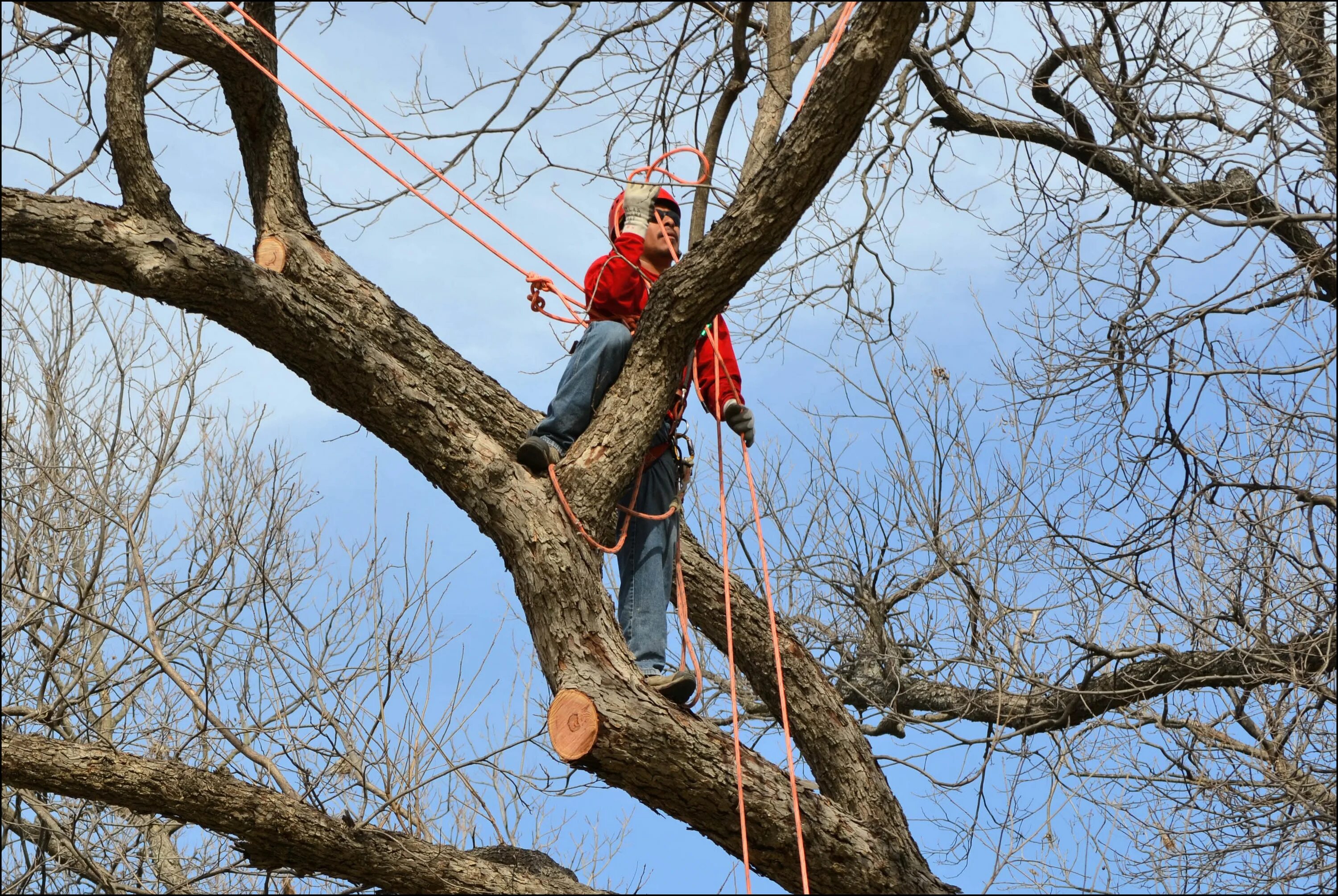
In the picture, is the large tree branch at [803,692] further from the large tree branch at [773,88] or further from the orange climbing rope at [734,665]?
the large tree branch at [773,88]

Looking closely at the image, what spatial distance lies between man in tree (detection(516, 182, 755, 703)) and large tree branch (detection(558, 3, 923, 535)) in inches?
4.0

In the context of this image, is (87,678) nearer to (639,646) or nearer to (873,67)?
(639,646)

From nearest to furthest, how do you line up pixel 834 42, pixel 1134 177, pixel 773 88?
pixel 834 42 < pixel 773 88 < pixel 1134 177

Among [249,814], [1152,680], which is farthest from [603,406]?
[1152,680]

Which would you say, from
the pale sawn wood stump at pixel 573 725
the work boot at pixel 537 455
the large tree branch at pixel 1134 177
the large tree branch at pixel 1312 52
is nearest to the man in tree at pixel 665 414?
the work boot at pixel 537 455

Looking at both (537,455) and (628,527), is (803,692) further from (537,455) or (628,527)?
(537,455)

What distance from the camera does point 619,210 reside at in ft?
13.9

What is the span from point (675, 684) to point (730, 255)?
133cm

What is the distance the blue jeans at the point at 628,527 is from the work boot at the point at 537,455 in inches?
4.1

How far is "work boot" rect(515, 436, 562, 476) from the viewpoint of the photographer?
3.86 meters

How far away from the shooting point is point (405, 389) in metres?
3.86

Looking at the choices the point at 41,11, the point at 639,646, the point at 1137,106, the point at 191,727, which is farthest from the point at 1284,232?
the point at 191,727

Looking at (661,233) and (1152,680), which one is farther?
(1152,680)

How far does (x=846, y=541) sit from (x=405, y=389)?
4.80m
